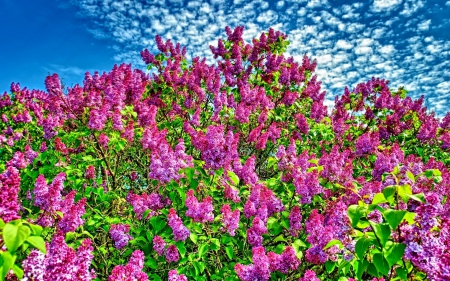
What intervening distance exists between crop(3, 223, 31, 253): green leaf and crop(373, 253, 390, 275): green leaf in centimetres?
202

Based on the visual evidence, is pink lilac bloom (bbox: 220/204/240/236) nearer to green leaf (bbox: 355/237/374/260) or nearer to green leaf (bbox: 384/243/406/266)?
green leaf (bbox: 355/237/374/260)

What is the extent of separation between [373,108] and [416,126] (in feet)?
3.82

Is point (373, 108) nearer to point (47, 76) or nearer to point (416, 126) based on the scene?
point (416, 126)

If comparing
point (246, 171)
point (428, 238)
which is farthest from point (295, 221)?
point (428, 238)

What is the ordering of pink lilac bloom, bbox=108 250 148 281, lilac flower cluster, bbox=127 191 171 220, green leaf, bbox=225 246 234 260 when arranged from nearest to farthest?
pink lilac bloom, bbox=108 250 148 281 → green leaf, bbox=225 246 234 260 → lilac flower cluster, bbox=127 191 171 220

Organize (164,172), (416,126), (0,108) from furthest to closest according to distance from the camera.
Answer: (0,108) → (416,126) → (164,172)

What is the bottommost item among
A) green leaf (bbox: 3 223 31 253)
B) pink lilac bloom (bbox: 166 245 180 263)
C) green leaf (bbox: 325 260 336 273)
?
green leaf (bbox: 325 260 336 273)

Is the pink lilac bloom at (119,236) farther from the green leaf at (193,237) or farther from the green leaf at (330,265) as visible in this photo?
the green leaf at (330,265)

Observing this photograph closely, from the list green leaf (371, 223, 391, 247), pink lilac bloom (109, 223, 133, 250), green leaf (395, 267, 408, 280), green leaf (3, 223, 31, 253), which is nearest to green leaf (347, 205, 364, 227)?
green leaf (371, 223, 391, 247)

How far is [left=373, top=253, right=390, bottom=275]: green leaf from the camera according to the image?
A: 2109 mm

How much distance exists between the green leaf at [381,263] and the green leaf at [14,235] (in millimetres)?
2023

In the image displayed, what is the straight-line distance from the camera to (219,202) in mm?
4887

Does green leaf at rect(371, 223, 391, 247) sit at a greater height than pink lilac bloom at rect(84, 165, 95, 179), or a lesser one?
lesser

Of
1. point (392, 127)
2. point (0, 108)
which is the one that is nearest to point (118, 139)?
point (392, 127)
